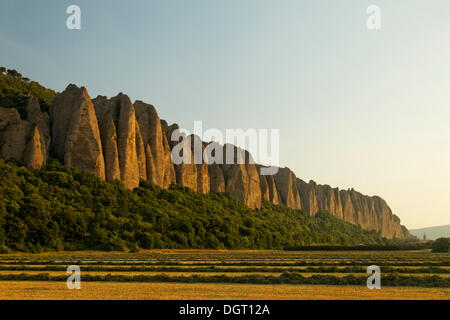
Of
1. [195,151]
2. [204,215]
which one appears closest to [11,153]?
[204,215]

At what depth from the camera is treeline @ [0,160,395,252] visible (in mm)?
44969

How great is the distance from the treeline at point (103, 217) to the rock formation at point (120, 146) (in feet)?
8.07

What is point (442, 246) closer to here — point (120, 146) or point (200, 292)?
point (120, 146)

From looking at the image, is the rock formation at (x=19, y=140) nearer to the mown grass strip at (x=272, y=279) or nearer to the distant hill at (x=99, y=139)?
the distant hill at (x=99, y=139)

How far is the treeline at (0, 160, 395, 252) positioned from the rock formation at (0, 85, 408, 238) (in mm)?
2458

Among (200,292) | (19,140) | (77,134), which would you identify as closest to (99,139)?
(77,134)

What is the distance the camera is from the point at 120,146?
67.9 meters

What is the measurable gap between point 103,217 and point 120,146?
653 inches

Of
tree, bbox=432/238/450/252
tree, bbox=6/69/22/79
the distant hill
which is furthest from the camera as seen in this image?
tree, bbox=6/69/22/79

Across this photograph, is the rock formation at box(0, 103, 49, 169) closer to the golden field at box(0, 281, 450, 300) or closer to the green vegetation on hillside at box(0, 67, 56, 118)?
the green vegetation on hillside at box(0, 67, 56, 118)

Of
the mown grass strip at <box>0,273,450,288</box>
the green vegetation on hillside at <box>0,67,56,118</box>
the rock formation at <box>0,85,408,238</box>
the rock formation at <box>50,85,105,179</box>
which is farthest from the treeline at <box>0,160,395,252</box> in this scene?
the mown grass strip at <box>0,273,450,288</box>

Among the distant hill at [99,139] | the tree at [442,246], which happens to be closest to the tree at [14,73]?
the distant hill at [99,139]
